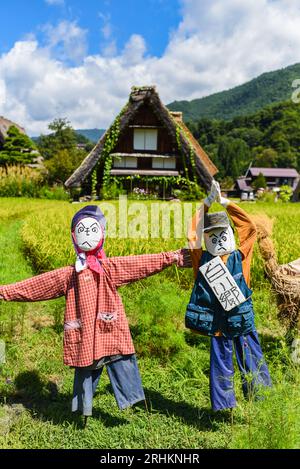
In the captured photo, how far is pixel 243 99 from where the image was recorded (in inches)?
4759

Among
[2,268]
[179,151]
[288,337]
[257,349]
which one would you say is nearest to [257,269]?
[288,337]

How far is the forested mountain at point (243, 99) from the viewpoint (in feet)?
350

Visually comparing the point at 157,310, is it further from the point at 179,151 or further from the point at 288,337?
the point at 179,151

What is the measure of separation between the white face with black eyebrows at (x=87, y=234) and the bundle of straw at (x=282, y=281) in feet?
3.86

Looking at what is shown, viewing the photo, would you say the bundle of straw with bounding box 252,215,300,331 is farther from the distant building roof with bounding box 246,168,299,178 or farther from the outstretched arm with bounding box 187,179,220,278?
the distant building roof with bounding box 246,168,299,178

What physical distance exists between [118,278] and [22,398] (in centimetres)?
112

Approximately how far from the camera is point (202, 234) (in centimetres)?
261

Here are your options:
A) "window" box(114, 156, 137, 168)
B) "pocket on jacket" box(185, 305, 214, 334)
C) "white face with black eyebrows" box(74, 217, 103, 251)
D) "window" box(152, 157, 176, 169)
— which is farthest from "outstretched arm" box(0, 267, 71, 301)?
"window" box(152, 157, 176, 169)

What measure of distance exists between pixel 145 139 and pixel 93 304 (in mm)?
12996

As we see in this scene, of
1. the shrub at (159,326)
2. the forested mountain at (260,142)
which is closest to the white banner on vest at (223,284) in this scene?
the shrub at (159,326)

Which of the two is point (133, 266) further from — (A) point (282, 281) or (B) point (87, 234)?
(A) point (282, 281)

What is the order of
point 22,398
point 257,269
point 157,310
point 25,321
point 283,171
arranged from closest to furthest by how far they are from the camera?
point 22,398 < point 157,310 < point 25,321 < point 257,269 < point 283,171

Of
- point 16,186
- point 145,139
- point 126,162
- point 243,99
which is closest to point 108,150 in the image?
point 126,162

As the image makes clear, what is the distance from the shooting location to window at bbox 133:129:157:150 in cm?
1493
